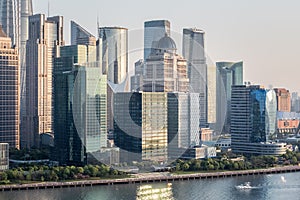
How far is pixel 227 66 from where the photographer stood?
4488 cm

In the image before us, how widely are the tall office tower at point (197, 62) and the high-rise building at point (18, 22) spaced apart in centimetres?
868

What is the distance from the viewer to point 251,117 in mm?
27875

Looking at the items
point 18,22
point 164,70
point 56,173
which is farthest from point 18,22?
point 56,173

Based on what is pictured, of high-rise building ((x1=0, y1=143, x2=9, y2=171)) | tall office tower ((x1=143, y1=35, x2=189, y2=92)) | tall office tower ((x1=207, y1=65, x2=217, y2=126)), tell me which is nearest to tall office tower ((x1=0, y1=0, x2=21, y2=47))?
tall office tower ((x1=207, y1=65, x2=217, y2=126))

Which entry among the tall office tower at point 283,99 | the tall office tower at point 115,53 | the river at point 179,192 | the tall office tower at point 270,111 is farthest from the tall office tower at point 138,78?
the tall office tower at point 283,99

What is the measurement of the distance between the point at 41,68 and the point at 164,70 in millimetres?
11571

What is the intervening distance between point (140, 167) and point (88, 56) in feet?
23.4

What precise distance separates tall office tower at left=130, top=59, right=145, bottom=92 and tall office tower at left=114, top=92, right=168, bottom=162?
57 centimetres

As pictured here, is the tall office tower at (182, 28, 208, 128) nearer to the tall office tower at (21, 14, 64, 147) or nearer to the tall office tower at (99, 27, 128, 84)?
the tall office tower at (99, 27, 128, 84)

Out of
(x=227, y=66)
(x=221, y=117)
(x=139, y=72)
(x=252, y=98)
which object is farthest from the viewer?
(x=227, y=66)

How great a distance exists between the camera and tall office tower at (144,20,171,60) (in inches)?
919

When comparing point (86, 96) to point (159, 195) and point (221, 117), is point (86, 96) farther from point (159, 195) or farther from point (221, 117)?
point (221, 117)

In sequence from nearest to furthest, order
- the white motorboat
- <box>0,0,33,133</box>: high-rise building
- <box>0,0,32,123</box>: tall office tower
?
the white motorboat < <box>0,0,33,133</box>: high-rise building < <box>0,0,32,123</box>: tall office tower

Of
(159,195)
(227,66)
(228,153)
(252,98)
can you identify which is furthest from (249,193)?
(227,66)
